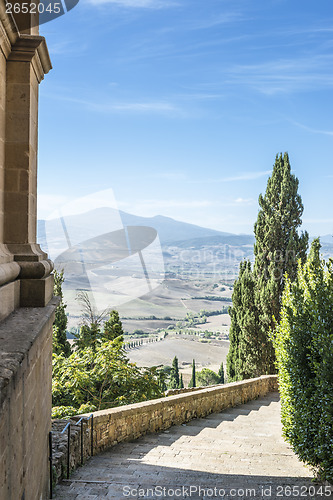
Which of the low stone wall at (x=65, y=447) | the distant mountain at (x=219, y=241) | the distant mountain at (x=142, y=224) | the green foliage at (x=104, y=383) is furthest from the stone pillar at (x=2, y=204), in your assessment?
the distant mountain at (x=219, y=241)

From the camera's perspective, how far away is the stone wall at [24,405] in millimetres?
2410

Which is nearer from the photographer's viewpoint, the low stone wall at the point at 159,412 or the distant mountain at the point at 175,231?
the low stone wall at the point at 159,412

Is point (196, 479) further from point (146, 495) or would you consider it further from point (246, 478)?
point (146, 495)

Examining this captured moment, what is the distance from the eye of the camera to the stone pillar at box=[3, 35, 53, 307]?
4117 millimetres

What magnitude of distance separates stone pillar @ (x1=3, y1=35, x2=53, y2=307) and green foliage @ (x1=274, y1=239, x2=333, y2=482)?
354cm

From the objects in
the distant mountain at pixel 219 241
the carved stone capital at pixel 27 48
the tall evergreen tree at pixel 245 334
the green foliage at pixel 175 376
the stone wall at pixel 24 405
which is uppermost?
the carved stone capital at pixel 27 48

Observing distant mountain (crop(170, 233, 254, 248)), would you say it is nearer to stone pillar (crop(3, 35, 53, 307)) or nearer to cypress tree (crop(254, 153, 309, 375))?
cypress tree (crop(254, 153, 309, 375))

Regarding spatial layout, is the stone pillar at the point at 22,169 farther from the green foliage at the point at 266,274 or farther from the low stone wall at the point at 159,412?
the green foliage at the point at 266,274

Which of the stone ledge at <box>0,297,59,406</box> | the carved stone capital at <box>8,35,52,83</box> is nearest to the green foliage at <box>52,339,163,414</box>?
the stone ledge at <box>0,297,59,406</box>

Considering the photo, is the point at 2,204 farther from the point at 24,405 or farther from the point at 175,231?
the point at 175,231

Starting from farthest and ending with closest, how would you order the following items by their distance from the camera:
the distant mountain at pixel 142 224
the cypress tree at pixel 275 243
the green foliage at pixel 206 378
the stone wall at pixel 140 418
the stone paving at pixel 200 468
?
the distant mountain at pixel 142 224
the green foliage at pixel 206 378
the cypress tree at pixel 275 243
the stone wall at pixel 140 418
the stone paving at pixel 200 468

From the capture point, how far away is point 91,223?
8706 cm

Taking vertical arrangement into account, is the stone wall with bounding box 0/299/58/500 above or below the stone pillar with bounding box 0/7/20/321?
below

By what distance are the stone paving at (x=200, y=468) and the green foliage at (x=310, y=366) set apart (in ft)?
1.37
